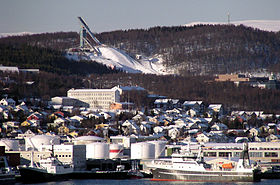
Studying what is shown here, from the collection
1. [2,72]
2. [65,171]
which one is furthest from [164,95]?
[65,171]

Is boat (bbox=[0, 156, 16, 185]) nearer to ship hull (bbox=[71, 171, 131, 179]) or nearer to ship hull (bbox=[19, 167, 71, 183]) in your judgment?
ship hull (bbox=[19, 167, 71, 183])

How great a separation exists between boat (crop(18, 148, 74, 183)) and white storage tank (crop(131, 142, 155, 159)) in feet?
33.3

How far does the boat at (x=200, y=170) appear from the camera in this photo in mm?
79938

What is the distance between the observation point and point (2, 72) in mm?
163375

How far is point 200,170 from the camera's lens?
267 ft

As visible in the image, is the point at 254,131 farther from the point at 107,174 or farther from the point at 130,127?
the point at 107,174

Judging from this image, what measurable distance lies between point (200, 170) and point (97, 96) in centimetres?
7317

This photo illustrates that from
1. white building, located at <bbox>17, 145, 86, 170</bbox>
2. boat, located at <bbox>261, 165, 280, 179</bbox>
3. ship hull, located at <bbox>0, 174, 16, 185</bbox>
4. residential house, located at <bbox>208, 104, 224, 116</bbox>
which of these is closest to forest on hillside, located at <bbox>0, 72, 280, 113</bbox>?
residential house, located at <bbox>208, 104, 224, 116</bbox>

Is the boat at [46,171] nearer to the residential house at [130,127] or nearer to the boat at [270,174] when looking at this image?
the boat at [270,174]

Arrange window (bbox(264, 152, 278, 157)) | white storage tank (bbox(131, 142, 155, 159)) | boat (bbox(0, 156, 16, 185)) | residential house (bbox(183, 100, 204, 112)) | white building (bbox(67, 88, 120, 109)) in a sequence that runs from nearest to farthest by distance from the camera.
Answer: boat (bbox(0, 156, 16, 185)) < window (bbox(264, 152, 278, 157)) < white storage tank (bbox(131, 142, 155, 159)) < residential house (bbox(183, 100, 204, 112)) < white building (bbox(67, 88, 120, 109))

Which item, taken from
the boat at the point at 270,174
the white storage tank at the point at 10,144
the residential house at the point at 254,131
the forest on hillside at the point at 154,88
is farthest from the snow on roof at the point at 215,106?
the boat at the point at 270,174

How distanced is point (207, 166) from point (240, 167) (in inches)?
133

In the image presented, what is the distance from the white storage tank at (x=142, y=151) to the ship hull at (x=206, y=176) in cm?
1031

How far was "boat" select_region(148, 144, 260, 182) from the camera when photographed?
262 ft
